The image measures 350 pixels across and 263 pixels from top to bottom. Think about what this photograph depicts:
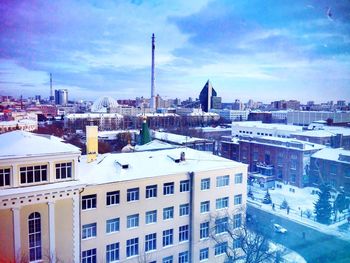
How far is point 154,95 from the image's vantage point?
413 centimetres

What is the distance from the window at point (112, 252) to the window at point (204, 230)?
3.02 ft

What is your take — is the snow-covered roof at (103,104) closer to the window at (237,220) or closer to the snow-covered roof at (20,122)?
the snow-covered roof at (20,122)

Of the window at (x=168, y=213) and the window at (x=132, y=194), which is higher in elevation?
the window at (x=132, y=194)

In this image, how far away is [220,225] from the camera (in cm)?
347

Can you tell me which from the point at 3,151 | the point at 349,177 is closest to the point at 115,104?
the point at 3,151

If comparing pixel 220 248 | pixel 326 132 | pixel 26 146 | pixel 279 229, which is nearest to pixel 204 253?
pixel 220 248

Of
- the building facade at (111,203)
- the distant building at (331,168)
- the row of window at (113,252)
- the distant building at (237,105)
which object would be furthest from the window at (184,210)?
the distant building at (331,168)

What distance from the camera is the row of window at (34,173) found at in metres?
2.27

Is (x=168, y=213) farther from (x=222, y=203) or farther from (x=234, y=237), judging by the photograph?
(x=234, y=237)

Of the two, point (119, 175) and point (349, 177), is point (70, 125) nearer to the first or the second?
point (119, 175)

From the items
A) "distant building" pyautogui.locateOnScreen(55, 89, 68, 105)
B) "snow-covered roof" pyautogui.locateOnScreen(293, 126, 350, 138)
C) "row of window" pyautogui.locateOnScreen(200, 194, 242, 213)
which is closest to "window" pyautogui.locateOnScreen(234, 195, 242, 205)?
"row of window" pyautogui.locateOnScreen(200, 194, 242, 213)

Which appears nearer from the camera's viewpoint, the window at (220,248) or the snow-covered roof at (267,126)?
the window at (220,248)

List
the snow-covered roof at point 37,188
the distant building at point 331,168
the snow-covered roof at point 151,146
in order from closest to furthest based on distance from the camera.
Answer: the snow-covered roof at point 37,188 → the snow-covered roof at point 151,146 → the distant building at point 331,168

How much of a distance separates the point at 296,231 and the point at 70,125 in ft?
10.9
